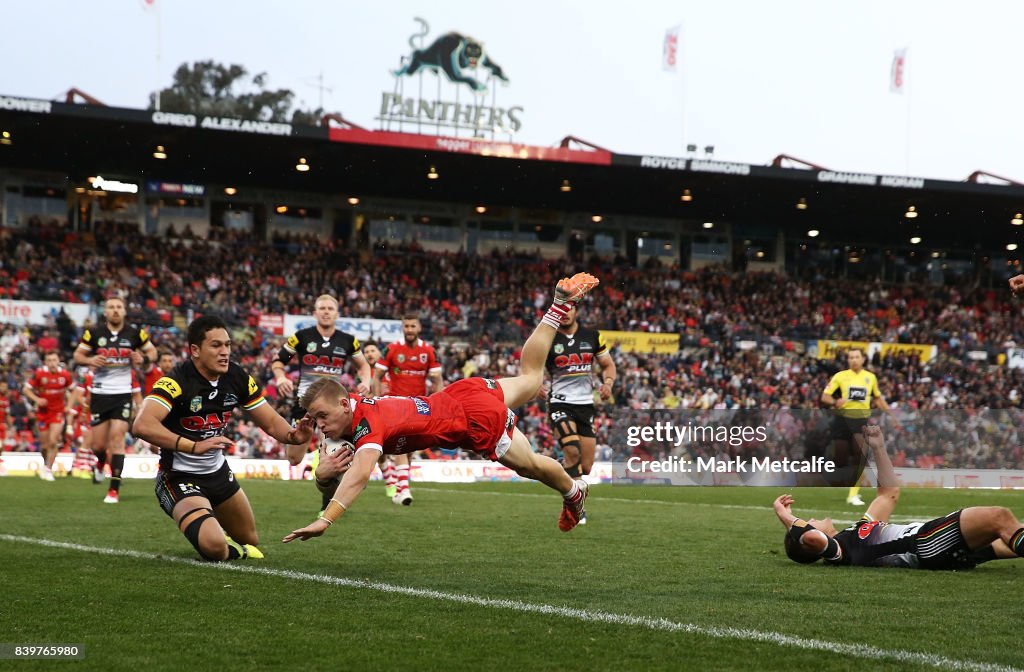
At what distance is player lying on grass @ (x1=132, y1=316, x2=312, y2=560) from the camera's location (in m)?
8.24

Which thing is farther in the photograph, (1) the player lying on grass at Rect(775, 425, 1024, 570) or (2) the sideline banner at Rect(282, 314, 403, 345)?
(2) the sideline banner at Rect(282, 314, 403, 345)

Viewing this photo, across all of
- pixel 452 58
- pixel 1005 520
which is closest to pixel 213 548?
pixel 1005 520

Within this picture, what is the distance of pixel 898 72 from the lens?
4647 cm

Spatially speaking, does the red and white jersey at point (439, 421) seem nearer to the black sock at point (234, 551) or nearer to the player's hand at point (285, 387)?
the black sock at point (234, 551)

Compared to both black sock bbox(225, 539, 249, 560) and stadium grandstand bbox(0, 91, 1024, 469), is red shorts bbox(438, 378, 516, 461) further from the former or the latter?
stadium grandstand bbox(0, 91, 1024, 469)

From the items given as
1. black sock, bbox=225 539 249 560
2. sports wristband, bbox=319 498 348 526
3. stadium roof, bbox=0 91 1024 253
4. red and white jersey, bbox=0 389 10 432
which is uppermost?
stadium roof, bbox=0 91 1024 253

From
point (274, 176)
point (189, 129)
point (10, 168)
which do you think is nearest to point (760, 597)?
point (189, 129)

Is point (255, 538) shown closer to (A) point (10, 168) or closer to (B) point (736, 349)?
(B) point (736, 349)

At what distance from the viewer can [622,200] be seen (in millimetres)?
46688

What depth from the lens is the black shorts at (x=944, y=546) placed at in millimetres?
8016

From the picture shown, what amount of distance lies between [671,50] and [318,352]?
35.0 m

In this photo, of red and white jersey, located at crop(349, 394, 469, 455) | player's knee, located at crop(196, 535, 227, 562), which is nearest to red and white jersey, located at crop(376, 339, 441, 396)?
player's knee, located at crop(196, 535, 227, 562)

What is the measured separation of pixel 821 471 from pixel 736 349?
1951 centimetres

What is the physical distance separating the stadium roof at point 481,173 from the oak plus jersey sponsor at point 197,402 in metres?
29.1
